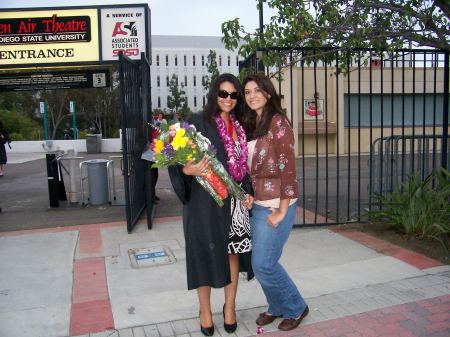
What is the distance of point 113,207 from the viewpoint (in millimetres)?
8633

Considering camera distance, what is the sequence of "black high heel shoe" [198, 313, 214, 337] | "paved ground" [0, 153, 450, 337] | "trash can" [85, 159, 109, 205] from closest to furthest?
"black high heel shoe" [198, 313, 214, 337] < "paved ground" [0, 153, 450, 337] < "trash can" [85, 159, 109, 205]

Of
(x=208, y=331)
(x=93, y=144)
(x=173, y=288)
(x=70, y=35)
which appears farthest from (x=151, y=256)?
(x=93, y=144)

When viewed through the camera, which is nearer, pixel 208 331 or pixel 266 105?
pixel 266 105

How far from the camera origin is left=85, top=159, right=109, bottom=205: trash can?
8.62 metres

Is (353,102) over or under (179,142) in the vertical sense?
over

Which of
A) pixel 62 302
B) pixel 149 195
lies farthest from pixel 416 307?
pixel 149 195

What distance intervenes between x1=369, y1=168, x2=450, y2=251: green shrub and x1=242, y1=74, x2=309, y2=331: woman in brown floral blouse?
3080 mm

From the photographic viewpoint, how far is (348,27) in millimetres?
5438

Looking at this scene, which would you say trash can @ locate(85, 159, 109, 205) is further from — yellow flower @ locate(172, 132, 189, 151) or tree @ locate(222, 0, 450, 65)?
yellow flower @ locate(172, 132, 189, 151)

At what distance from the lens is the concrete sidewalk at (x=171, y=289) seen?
366 centimetres

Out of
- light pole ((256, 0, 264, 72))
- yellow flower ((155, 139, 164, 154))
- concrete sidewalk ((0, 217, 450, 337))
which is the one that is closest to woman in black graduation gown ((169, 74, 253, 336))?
yellow flower ((155, 139, 164, 154))

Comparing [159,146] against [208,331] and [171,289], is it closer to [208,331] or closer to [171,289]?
[208,331]

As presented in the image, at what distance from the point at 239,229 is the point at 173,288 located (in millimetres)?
1494

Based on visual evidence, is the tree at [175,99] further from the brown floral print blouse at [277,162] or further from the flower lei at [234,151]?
the brown floral print blouse at [277,162]
